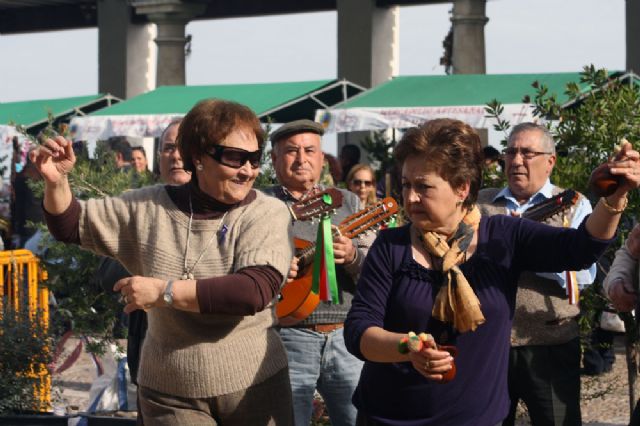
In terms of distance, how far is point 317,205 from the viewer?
20.3 ft

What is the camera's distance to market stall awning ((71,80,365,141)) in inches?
704

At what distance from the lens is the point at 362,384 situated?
4707 millimetres

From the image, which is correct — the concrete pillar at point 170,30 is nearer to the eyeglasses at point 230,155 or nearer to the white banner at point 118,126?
the white banner at point 118,126

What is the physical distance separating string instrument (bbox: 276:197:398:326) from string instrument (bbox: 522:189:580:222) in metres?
0.65

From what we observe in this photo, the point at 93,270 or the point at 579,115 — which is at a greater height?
the point at 579,115

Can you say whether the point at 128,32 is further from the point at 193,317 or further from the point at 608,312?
the point at 193,317

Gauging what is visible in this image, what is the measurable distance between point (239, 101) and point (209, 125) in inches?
531

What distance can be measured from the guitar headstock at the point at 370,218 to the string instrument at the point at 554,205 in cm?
64

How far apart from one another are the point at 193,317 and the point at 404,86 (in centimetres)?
1280

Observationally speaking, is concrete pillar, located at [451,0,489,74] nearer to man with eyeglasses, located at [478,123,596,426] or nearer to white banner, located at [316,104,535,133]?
white banner, located at [316,104,535,133]

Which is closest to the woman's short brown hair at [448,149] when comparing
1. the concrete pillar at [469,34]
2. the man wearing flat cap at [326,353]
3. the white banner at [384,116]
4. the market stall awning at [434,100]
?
the man wearing flat cap at [326,353]

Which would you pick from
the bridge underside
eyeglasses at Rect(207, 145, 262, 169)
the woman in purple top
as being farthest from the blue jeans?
the bridge underside

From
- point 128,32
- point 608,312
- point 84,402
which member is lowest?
point 84,402

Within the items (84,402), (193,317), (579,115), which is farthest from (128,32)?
(193,317)
